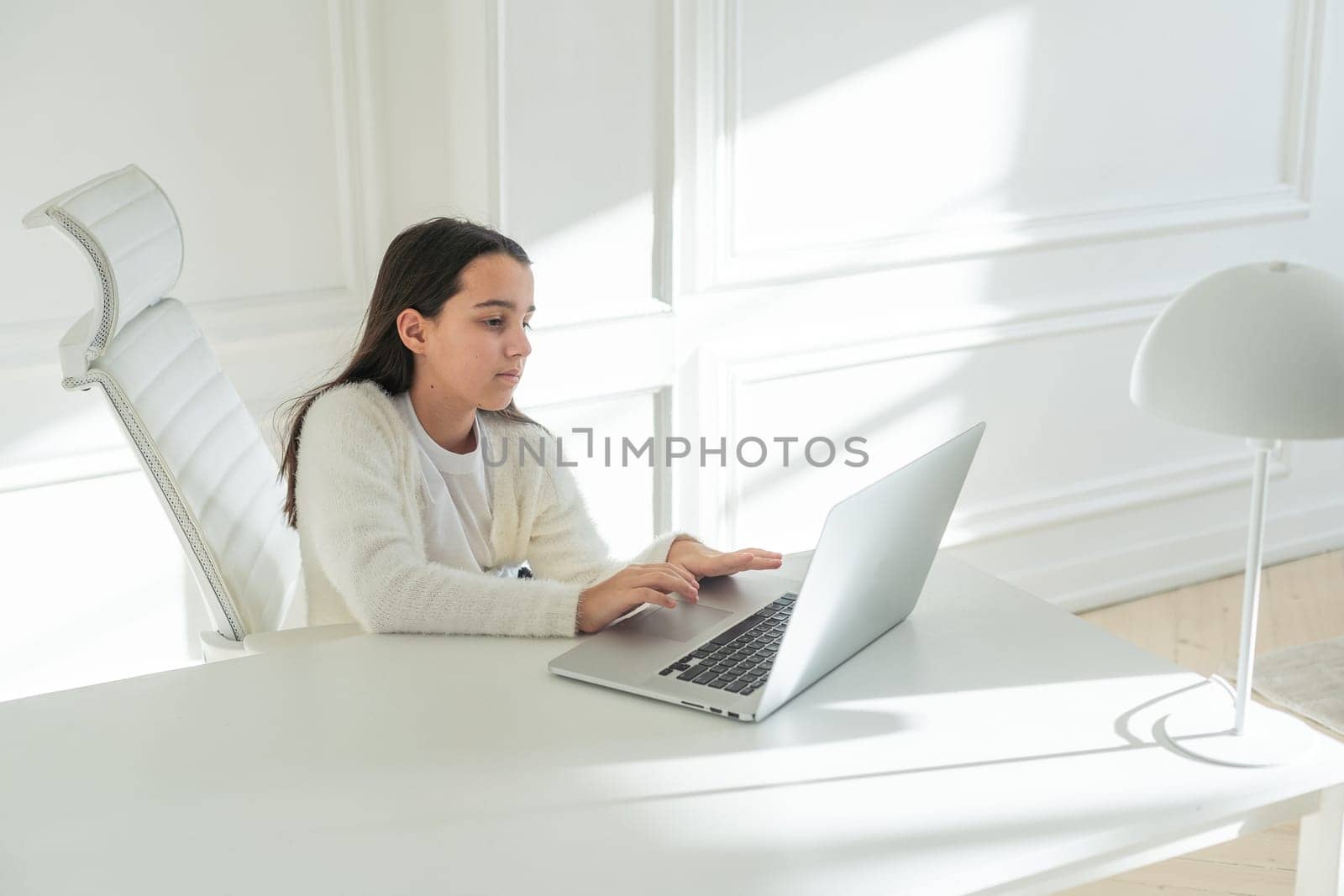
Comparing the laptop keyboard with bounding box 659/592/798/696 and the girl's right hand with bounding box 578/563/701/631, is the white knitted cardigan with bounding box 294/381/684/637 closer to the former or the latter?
the girl's right hand with bounding box 578/563/701/631

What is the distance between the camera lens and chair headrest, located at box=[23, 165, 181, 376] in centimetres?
163

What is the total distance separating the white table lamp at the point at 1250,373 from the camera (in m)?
1.25

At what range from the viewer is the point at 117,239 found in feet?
5.53

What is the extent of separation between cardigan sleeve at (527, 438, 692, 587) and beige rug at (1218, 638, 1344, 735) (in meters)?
1.58

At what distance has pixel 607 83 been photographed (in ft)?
8.34

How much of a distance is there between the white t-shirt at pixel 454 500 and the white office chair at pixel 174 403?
0.20 metres

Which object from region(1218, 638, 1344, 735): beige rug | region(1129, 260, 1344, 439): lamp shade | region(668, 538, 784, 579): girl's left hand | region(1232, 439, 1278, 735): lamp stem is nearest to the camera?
region(1129, 260, 1344, 439): lamp shade

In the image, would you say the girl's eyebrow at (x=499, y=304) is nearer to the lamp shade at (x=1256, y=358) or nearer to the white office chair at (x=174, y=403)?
the white office chair at (x=174, y=403)

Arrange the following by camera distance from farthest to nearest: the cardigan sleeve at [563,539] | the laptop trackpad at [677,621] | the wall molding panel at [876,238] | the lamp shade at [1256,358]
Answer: the wall molding panel at [876,238] < the cardigan sleeve at [563,539] < the laptop trackpad at [677,621] < the lamp shade at [1256,358]

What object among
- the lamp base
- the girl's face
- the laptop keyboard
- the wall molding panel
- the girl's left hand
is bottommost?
the lamp base

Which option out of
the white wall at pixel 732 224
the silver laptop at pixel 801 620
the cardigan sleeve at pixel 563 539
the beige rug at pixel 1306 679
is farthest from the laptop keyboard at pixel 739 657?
the beige rug at pixel 1306 679

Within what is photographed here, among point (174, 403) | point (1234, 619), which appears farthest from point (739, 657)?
point (1234, 619)

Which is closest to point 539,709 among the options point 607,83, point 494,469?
point 494,469

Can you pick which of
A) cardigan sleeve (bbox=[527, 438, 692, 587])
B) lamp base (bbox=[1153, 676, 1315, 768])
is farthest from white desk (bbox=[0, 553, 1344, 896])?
cardigan sleeve (bbox=[527, 438, 692, 587])
